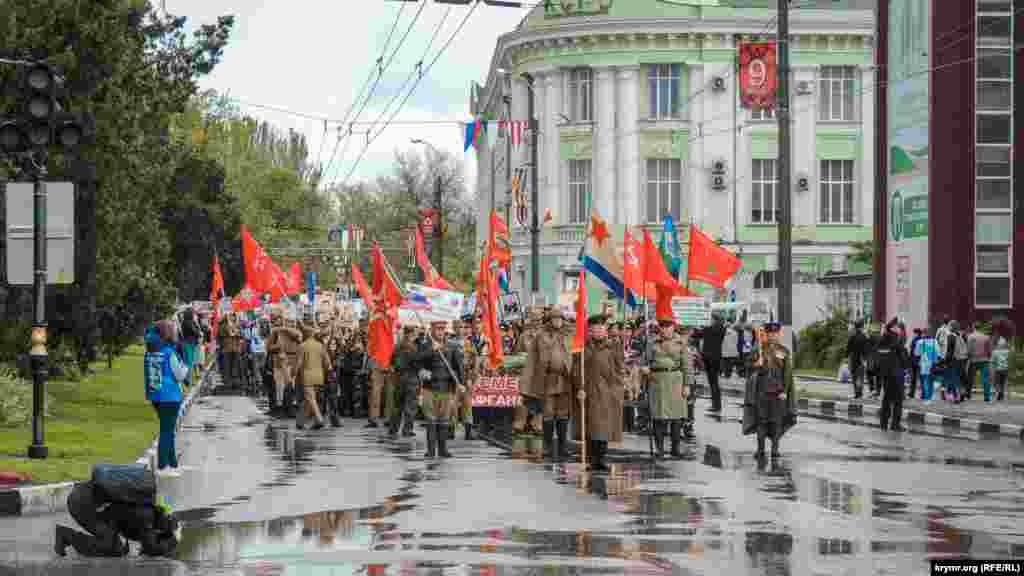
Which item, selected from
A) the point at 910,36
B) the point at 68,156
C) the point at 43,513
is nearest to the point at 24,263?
the point at 43,513

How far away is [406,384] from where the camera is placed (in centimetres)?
2664

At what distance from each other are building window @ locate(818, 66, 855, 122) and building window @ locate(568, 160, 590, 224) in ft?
31.5

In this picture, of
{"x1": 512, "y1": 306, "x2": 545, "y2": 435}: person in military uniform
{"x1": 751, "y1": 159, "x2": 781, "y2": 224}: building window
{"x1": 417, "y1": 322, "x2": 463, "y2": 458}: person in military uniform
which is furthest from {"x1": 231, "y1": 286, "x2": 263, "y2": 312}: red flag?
{"x1": 751, "y1": 159, "x2": 781, "y2": 224}: building window

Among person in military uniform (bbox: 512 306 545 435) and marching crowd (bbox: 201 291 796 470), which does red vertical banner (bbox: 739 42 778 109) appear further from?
person in military uniform (bbox: 512 306 545 435)

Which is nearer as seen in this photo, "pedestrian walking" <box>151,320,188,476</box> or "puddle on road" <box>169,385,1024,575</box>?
"puddle on road" <box>169,385,1024,575</box>

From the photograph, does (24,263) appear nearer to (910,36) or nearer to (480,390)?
(480,390)

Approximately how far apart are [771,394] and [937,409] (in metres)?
13.9

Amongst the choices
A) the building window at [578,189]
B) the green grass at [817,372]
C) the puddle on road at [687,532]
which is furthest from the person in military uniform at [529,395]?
the building window at [578,189]

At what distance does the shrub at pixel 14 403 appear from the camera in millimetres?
25225

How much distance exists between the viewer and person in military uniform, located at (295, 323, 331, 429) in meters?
29.0

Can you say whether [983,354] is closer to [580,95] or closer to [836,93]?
[836,93]

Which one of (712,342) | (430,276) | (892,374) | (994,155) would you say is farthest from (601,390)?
(994,155)

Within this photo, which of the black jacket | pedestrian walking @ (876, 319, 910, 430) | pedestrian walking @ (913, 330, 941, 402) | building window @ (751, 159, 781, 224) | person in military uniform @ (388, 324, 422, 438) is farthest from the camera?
building window @ (751, 159, 781, 224)

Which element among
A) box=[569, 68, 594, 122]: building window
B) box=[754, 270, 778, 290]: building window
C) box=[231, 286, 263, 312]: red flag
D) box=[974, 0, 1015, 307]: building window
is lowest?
box=[231, 286, 263, 312]: red flag
